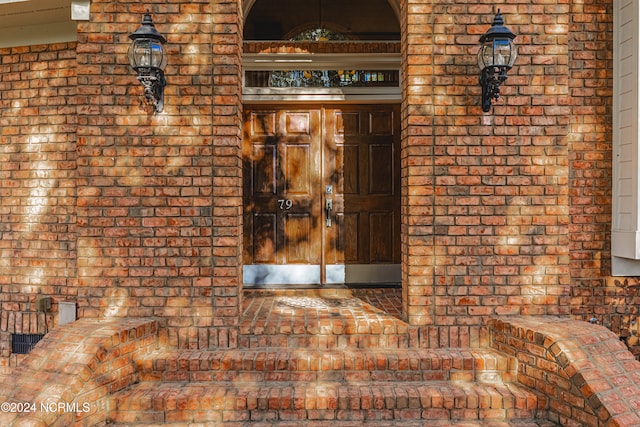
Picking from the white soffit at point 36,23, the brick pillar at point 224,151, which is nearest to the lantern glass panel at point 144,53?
the brick pillar at point 224,151

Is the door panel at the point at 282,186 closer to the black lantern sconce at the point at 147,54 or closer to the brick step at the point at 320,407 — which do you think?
the black lantern sconce at the point at 147,54

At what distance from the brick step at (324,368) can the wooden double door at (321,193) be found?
1.75 metres

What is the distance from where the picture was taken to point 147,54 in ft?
10.2

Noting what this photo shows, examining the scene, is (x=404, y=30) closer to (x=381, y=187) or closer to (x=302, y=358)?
(x=381, y=187)

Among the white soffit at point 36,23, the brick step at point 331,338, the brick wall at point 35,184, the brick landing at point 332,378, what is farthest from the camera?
the brick wall at point 35,184

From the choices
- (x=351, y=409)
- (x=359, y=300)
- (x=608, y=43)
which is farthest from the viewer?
(x=359, y=300)

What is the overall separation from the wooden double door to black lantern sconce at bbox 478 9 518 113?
1747 mm

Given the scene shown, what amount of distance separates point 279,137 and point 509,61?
2.63 meters

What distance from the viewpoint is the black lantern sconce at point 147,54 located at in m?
3.11

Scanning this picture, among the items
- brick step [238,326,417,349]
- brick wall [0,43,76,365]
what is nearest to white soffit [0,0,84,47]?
brick wall [0,43,76,365]

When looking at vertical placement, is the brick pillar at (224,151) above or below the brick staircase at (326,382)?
above

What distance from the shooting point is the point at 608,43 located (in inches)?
151

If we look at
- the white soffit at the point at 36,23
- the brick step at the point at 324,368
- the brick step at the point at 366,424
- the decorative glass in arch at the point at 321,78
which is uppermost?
the white soffit at the point at 36,23

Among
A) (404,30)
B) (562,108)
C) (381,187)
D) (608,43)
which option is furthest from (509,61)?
(381,187)
